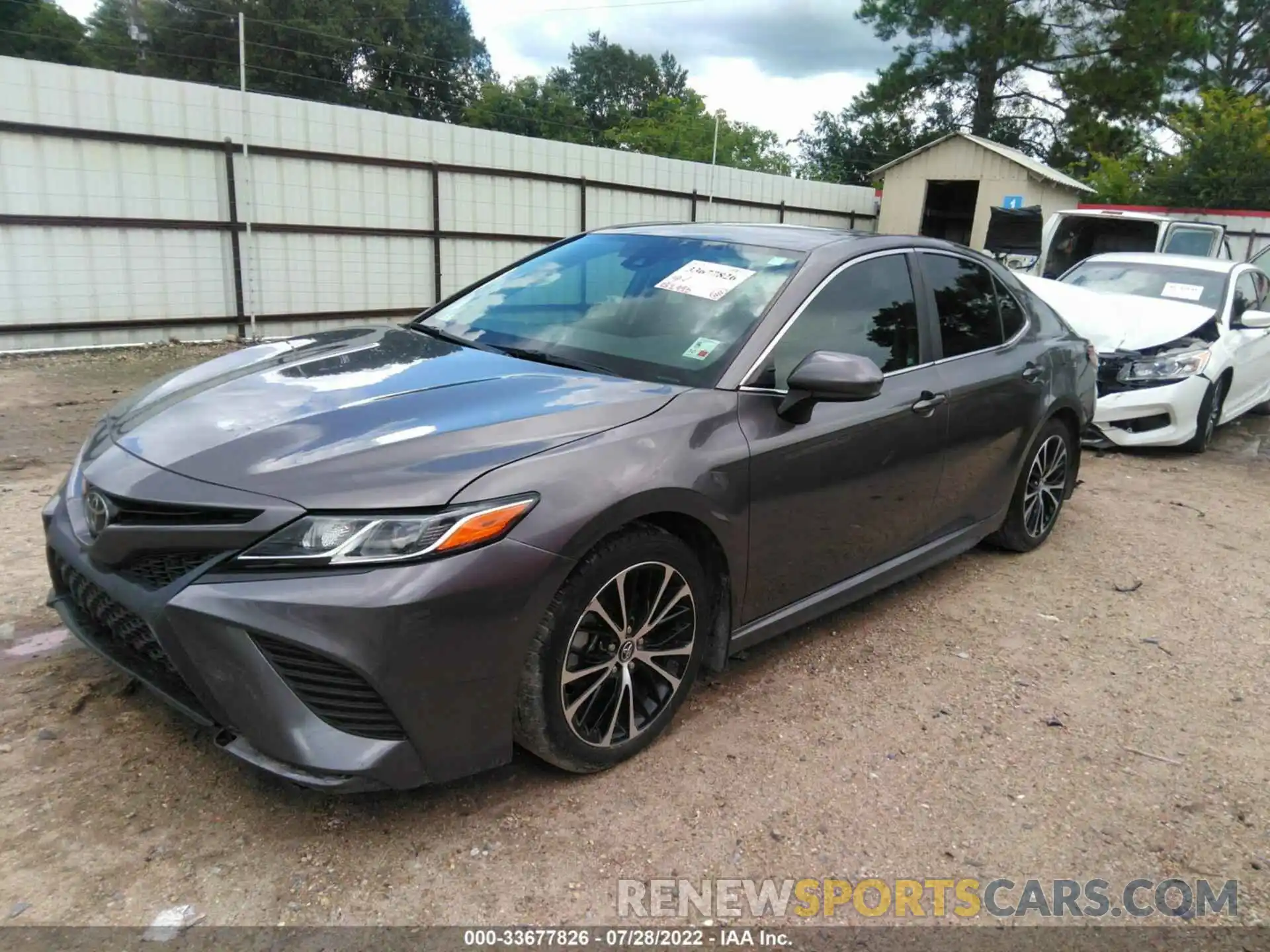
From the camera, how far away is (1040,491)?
4883 millimetres

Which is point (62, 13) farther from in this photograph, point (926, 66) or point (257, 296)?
point (257, 296)

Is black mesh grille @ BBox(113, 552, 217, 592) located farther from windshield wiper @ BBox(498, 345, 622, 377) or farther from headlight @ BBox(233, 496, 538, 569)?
windshield wiper @ BBox(498, 345, 622, 377)

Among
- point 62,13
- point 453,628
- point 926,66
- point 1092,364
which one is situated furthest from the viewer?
point 62,13

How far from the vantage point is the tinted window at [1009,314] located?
4445 millimetres

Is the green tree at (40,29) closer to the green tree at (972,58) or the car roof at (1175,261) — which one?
the green tree at (972,58)

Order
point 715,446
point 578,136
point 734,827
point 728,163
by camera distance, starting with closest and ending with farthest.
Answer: point 734,827 → point 715,446 → point 728,163 → point 578,136

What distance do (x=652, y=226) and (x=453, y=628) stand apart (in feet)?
7.70

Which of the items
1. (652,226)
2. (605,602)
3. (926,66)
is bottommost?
(605,602)

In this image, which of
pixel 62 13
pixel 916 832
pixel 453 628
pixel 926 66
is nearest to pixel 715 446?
pixel 453 628

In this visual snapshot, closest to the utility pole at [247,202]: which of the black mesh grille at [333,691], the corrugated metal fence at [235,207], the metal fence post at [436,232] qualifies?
the corrugated metal fence at [235,207]

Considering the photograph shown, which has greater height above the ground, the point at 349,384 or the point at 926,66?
the point at 926,66

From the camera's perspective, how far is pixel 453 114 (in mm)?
46312

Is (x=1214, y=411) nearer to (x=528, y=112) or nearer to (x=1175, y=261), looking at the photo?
(x=1175, y=261)

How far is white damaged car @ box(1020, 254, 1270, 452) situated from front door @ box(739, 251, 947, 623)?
4185 millimetres
